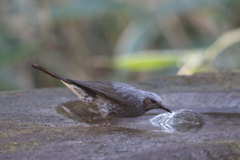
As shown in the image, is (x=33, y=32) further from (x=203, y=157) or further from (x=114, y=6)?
(x=203, y=157)

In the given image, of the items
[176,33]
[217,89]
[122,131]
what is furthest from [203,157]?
[176,33]

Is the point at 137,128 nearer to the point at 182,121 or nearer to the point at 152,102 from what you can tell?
the point at 152,102

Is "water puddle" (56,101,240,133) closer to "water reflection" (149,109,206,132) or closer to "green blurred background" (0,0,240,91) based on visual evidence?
"water reflection" (149,109,206,132)

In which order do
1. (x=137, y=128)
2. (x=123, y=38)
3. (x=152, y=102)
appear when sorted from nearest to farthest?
(x=137, y=128) → (x=152, y=102) → (x=123, y=38)

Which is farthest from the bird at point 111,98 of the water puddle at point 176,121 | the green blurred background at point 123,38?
the green blurred background at point 123,38

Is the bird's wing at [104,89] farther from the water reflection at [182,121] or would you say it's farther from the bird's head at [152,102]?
the water reflection at [182,121]

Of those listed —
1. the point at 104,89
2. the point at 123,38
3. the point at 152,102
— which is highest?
the point at 123,38

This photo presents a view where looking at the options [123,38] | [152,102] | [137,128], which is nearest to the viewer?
[137,128]

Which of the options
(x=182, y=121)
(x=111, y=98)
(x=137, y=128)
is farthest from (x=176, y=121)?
(x=111, y=98)
